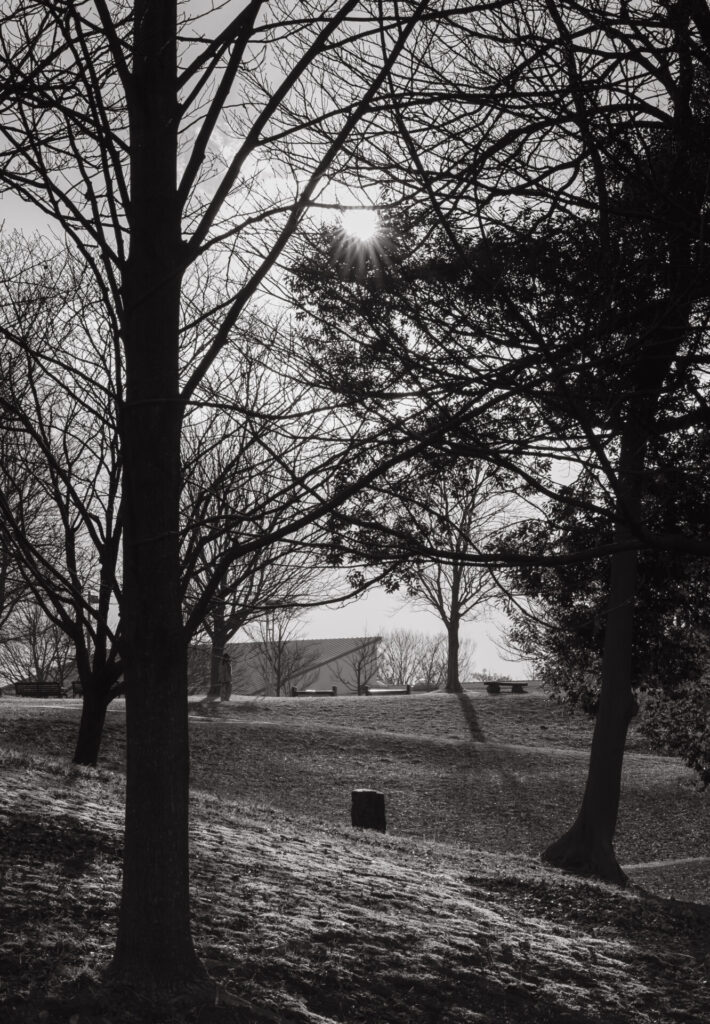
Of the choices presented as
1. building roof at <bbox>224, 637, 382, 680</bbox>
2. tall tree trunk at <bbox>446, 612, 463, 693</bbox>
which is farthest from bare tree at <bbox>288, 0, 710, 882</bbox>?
building roof at <bbox>224, 637, 382, 680</bbox>

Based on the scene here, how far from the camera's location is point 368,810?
13.3 meters

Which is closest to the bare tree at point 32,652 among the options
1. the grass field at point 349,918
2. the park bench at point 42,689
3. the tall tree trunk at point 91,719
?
the park bench at point 42,689

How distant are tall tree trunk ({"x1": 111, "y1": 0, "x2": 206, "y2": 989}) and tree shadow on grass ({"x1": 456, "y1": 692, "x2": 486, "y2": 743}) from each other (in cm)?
2257

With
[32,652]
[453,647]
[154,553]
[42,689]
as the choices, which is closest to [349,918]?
[154,553]

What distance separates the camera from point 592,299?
5.34 metres

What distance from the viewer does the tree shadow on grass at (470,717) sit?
2750 cm

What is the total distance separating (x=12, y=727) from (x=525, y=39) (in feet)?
54.7

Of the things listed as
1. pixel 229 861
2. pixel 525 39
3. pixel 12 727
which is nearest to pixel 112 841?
pixel 229 861

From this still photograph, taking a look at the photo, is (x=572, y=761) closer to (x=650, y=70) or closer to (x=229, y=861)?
(x=229, y=861)

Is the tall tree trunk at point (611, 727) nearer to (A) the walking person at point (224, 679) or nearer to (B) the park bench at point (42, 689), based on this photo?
(A) the walking person at point (224, 679)

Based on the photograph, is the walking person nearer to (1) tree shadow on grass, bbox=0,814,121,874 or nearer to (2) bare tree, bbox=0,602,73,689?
(2) bare tree, bbox=0,602,73,689

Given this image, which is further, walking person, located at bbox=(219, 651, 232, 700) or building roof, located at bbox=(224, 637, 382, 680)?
building roof, located at bbox=(224, 637, 382, 680)

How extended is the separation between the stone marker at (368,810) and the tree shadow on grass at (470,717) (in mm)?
13020

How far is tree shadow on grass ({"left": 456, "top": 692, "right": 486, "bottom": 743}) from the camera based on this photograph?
27500mm
